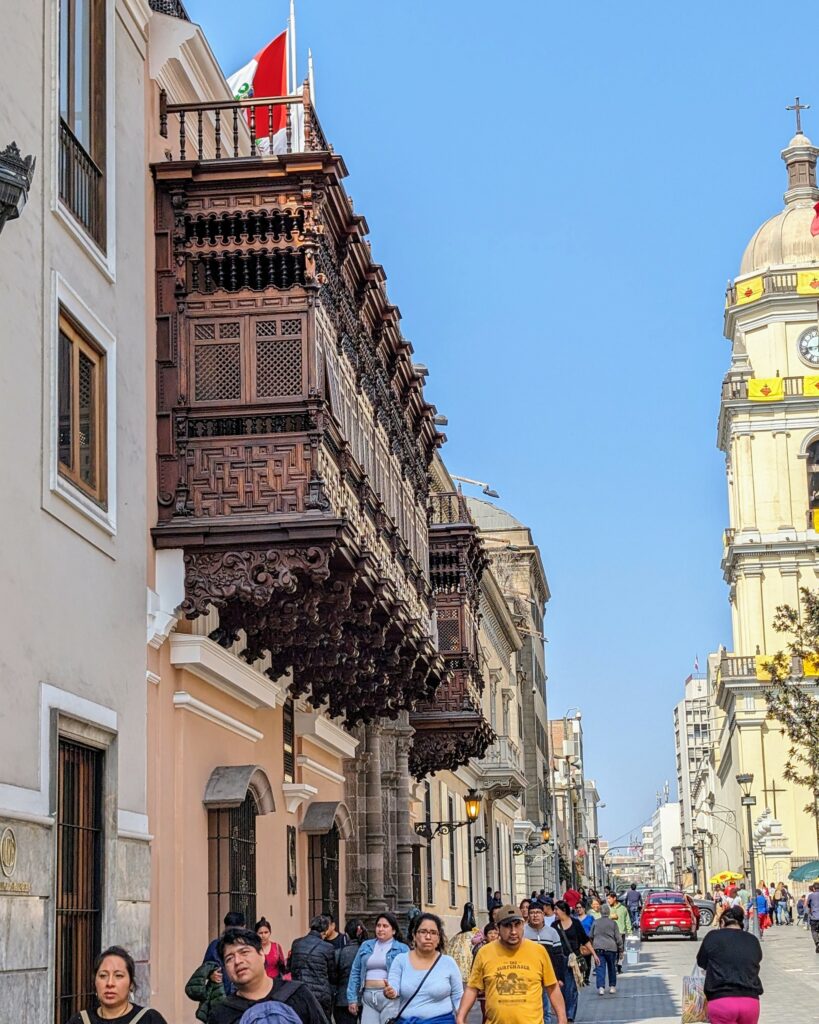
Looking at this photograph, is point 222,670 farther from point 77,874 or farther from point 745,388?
point 745,388

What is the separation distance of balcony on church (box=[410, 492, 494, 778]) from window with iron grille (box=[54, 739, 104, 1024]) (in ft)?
57.7

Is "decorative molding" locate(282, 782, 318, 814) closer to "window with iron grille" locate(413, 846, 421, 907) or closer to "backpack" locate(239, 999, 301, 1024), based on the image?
"window with iron grille" locate(413, 846, 421, 907)

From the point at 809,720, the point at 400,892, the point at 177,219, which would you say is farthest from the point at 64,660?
the point at 809,720

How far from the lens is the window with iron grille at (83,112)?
1452 cm

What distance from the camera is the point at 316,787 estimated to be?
80.0ft

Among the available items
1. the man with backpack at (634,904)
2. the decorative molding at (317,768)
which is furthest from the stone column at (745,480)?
the decorative molding at (317,768)

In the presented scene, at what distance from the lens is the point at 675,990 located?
97.3 ft

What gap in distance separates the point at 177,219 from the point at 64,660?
5208 millimetres

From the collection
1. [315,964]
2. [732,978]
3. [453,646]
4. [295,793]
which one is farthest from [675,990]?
[732,978]

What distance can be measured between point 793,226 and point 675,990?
57414 millimetres

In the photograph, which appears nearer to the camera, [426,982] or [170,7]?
[426,982]

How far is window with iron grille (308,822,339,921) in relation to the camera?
78.4ft

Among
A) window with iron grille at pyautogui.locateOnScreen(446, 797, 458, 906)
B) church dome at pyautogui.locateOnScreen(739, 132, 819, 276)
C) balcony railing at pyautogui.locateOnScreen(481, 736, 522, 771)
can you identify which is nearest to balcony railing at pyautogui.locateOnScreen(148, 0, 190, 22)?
window with iron grille at pyautogui.locateOnScreen(446, 797, 458, 906)

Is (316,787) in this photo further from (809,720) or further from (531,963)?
(809,720)
